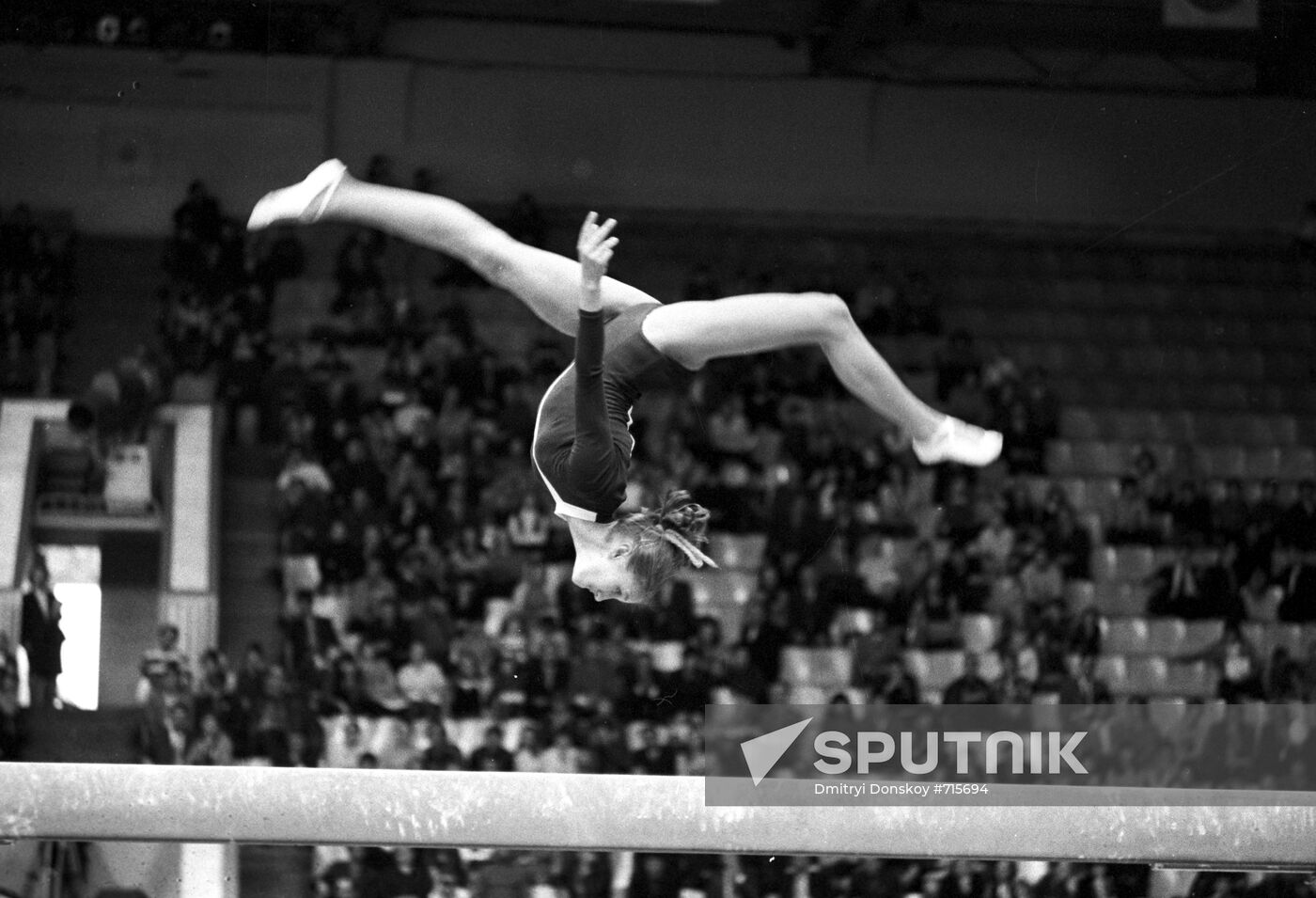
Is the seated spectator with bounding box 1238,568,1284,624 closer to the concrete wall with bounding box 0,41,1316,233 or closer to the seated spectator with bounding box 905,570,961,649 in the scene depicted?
the seated spectator with bounding box 905,570,961,649

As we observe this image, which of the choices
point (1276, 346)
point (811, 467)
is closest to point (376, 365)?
point (811, 467)

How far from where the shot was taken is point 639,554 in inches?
196

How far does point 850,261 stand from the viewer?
15.6 m

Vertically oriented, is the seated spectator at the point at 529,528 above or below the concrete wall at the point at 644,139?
below

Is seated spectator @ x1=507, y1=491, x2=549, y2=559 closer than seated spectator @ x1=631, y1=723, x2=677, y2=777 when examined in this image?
No

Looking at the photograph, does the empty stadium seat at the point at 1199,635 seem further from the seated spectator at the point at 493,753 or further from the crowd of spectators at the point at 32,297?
the crowd of spectators at the point at 32,297

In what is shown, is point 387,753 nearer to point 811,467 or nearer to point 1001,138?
point 811,467

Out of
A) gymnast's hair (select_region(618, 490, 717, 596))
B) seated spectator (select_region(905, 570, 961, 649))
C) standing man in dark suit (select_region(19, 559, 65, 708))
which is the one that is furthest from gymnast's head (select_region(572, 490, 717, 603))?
standing man in dark suit (select_region(19, 559, 65, 708))

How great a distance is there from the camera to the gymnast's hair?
5016mm

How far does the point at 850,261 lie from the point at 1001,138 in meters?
1.88

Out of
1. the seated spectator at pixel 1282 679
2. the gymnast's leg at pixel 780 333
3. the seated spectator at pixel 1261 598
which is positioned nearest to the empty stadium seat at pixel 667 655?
the seated spectator at pixel 1282 679

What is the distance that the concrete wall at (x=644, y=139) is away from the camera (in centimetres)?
1509

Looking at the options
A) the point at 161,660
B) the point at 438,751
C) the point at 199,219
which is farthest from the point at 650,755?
the point at 199,219

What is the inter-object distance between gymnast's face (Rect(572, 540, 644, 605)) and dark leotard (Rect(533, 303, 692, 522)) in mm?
98
